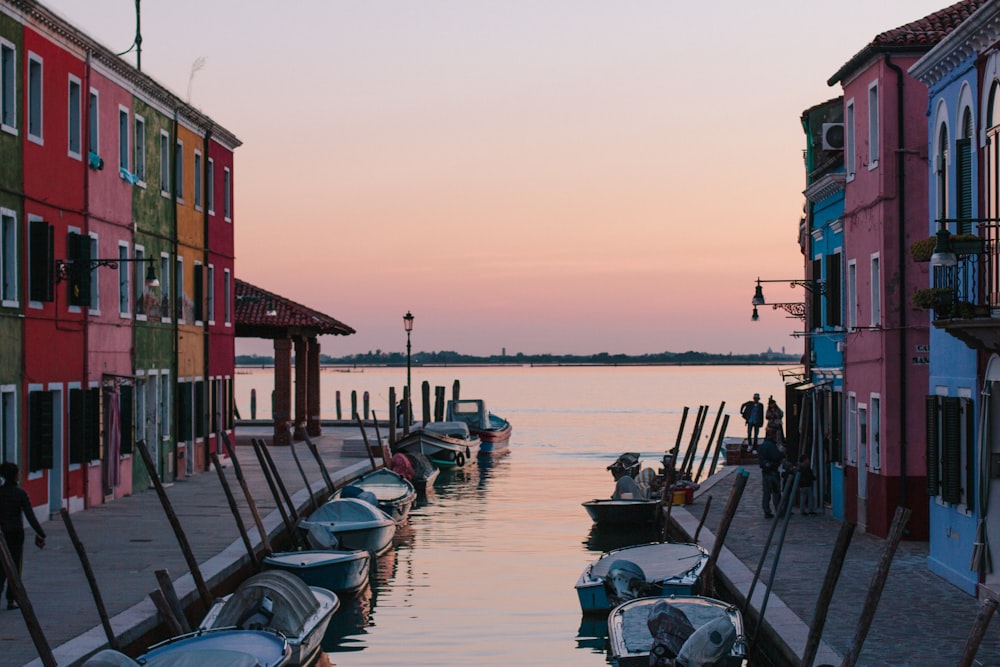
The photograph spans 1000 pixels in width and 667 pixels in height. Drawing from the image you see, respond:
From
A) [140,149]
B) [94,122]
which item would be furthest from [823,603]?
[140,149]

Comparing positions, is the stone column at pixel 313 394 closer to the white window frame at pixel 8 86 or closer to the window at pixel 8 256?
the window at pixel 8 256

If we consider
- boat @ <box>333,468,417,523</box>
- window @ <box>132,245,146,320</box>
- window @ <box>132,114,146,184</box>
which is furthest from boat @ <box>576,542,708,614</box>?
window @ <box>132,114,146,184</box>

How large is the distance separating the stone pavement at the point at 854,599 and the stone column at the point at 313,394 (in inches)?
1072

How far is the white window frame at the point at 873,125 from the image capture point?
83.6ft

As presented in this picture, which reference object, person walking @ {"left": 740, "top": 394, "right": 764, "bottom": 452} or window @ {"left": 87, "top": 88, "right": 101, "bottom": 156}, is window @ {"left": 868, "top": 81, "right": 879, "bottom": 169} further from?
person walking @ {"left": 740, "top": 394, "right": 764, "bottom": 452}

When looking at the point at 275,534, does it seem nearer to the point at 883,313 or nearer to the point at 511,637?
the point at 511,637

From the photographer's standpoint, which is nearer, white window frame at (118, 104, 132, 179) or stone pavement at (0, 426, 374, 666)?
stone pavement at (0, 426, 374, 666)

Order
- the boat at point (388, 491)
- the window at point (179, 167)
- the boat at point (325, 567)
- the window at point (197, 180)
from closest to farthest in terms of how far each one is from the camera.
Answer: the boat at point (325, 567), the boat at point (388, 491), the window at point (179, 167), the window at point (197, 180)

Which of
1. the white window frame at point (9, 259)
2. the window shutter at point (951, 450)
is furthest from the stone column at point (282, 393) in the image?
the window shutter at point (951, 450)

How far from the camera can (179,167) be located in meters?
37.9

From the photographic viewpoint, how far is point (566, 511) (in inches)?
1508

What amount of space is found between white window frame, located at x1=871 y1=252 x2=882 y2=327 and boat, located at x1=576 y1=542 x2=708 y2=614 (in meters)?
5.48

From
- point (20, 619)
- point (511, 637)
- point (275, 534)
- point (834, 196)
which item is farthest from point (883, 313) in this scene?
point (20, 619)

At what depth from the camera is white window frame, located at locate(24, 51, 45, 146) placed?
26.9 metres
